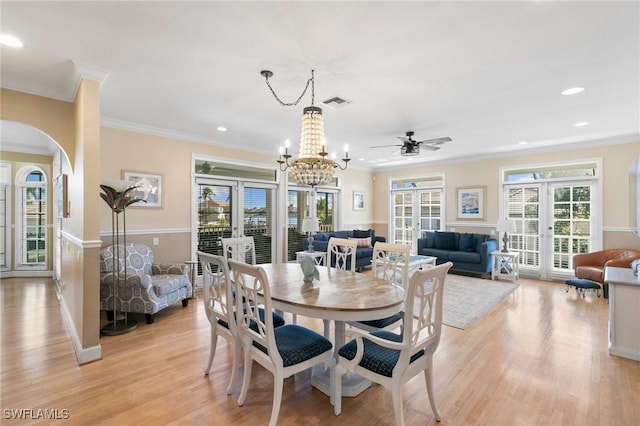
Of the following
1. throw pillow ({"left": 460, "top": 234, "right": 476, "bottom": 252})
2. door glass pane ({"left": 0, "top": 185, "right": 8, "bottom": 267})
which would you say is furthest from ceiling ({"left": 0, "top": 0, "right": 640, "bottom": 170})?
door glass pane ({"left": 0, "top": 185, "right": 8, "bottom": 267})

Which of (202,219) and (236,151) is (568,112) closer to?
(236,151)

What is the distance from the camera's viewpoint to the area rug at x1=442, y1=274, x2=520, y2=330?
3.88m

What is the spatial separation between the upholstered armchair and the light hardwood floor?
1535mm

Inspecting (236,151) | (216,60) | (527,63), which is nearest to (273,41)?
(216,60)

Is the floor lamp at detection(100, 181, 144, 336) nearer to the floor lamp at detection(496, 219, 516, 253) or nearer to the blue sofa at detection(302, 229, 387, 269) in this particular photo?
the blue sofa at detection(302, 229, 387, 269)

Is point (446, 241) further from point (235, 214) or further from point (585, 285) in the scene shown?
point (235, 214)

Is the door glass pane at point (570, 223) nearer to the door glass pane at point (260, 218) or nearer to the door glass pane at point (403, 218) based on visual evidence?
the door glass pane at point (403, 218)

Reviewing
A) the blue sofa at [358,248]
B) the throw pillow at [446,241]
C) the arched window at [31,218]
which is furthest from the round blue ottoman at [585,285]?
the arched window at [31,218]

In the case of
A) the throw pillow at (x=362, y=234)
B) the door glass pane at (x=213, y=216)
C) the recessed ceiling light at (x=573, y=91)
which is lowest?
the throw pillow at (x=362, y=234)

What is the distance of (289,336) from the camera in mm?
2227

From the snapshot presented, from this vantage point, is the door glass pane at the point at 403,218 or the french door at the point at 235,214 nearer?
the french door at the point at 235,214

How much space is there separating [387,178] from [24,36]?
7.47 meters

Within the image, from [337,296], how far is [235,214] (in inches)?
153

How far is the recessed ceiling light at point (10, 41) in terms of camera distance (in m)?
2.26
